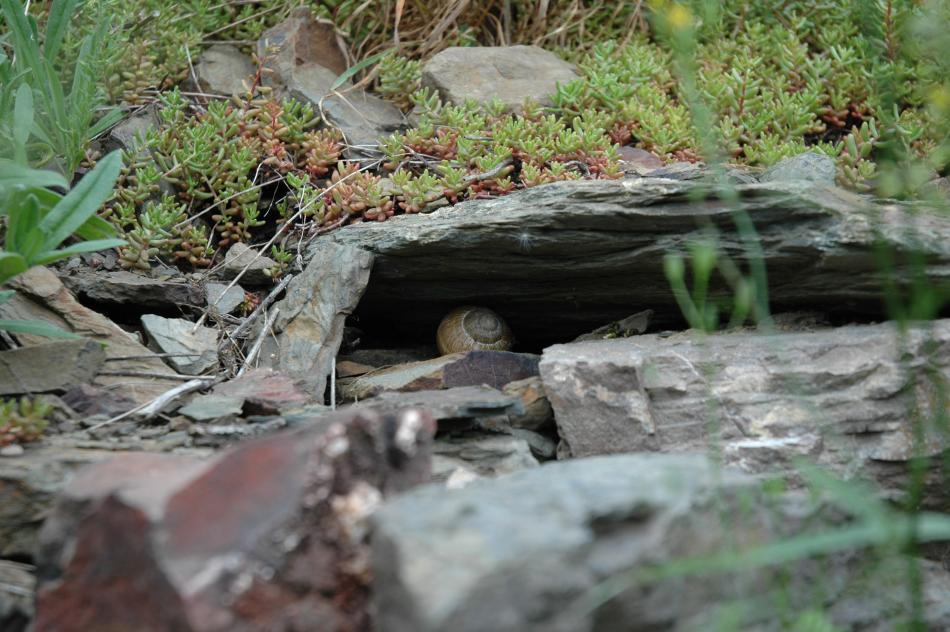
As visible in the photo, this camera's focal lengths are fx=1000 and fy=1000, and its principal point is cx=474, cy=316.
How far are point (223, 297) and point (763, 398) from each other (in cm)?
249

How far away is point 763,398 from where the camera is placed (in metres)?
3.52

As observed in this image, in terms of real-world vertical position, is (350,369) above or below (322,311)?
below

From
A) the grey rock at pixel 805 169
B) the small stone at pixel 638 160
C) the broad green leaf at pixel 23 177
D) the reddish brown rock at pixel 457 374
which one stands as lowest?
the reddish brown rock at pixel 457 374

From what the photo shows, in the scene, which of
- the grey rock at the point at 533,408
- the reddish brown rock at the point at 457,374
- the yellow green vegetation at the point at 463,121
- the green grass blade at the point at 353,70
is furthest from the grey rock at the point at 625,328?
the green grass blade at the point at 353,70

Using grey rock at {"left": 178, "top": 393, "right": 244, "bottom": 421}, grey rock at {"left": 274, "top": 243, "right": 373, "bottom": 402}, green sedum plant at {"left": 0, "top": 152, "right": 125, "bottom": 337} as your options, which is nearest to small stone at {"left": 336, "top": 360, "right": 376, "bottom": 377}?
grey rock at {"left": 274, "top": 243, "right": 373, "bottom": 402}

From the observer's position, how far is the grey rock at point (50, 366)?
353 centimetres

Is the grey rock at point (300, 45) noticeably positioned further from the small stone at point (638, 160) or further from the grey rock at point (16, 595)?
the grey rock at point (16, 595)

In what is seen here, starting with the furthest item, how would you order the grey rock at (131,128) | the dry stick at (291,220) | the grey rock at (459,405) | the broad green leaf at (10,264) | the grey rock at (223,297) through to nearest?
the grey rock at (131,128)
the dry stick at (291,220)
the grey rock at (223,297)
the grey rock at (459,405)
the broad green leaf at (10,264)

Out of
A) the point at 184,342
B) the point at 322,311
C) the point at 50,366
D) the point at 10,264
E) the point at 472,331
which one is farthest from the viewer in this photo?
the point at 472,331

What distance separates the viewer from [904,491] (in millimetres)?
3410

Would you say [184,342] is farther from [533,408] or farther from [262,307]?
[533,408]

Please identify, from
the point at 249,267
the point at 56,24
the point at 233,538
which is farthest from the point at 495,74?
the point at 233,538

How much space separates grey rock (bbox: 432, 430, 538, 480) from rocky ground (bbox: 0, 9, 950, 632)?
13 millimetres

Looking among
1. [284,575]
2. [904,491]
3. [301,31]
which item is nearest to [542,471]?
[284,575]
